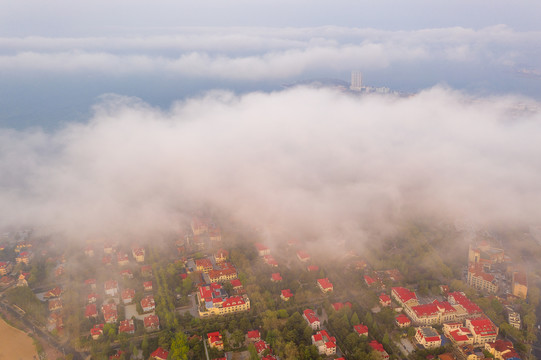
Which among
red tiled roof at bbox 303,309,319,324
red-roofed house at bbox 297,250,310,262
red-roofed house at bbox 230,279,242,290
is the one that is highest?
red tiled roof at bbox 303,309,319,324

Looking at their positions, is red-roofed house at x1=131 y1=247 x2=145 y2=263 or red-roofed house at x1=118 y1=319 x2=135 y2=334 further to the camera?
red-roofed house at x1=131 y1=247 x2=145 y2=263

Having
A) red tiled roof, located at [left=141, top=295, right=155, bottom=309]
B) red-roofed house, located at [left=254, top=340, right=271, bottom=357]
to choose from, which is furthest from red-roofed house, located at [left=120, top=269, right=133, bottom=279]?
red-roofed house, located at [left=254, top=340, right=271, bottom=357]

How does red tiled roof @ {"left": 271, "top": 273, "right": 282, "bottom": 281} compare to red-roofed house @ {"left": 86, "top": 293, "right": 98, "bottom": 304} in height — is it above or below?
below

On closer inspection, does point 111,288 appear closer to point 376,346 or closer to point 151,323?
point 151,323

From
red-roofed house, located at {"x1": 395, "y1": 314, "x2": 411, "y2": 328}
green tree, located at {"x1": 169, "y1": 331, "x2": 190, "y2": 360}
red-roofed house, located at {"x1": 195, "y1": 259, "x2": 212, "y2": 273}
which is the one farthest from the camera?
red-roofed house, located at {"x1": 195, "y1": 259, "x2": 212, "y2": 273}

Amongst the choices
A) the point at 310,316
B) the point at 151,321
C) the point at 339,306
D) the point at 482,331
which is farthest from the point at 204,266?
the point at 482,331

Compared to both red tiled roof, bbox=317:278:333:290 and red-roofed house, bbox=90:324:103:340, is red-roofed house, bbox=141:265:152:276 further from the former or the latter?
red tiled roof, bbox=317:278:333:290
